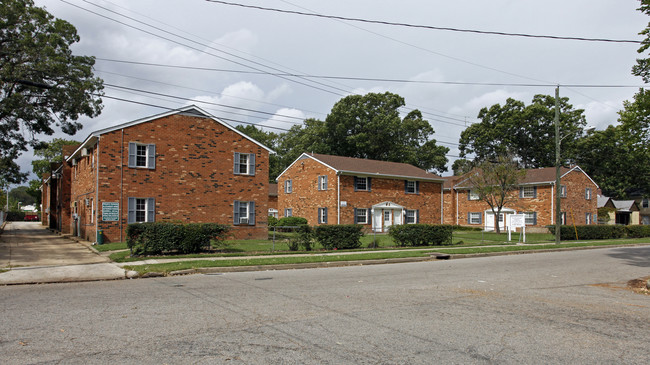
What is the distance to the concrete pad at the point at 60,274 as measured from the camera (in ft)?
39.8

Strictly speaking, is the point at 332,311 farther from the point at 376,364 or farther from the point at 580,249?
the point at 580,249

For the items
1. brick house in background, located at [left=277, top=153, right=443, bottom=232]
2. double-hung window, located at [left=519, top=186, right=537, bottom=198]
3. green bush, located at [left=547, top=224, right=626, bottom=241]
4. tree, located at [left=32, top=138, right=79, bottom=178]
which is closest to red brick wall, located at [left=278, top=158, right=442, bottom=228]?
brick house in background, located at [left=277, top=153, right=443, bottom=232]

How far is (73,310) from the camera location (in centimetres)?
803

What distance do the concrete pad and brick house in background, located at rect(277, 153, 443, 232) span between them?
23.2m

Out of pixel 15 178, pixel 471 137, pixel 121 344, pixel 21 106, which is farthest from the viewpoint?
pixel 471 137

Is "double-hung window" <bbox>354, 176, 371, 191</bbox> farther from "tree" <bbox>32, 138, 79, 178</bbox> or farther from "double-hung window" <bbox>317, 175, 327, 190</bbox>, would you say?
"tree" <bbox>32, 138, 79, 178</bbox>

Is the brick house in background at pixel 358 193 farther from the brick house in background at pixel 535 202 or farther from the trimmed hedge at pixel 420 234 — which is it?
the trimmed hedge at pixel 420 234

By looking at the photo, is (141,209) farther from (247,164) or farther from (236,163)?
(247,164)

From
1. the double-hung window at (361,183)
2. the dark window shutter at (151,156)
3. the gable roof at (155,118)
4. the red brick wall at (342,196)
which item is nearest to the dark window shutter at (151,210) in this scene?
the dark window shutter at (151,156)

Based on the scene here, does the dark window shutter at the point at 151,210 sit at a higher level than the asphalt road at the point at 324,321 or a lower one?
higher

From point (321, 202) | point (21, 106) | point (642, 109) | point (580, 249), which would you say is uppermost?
point (21, 106)

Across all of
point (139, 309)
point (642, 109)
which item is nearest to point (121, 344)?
point (139, 309)

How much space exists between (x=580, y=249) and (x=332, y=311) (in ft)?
77.1

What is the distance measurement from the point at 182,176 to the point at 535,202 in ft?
105
